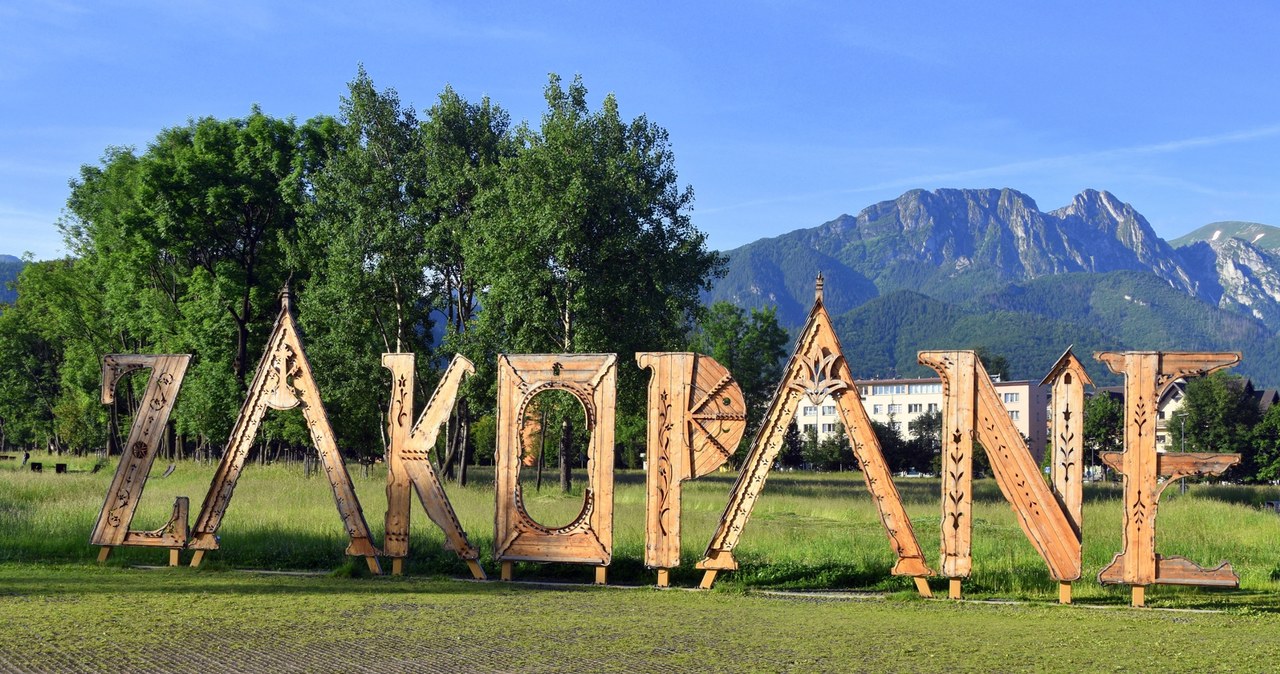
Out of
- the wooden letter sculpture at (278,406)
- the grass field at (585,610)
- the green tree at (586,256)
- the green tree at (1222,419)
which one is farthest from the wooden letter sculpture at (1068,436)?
Answer: the green tree at (1222,419)

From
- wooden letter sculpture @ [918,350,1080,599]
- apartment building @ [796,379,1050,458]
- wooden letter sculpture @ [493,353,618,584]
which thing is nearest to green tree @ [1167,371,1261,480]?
apartment building @ [796,379,1050,458]

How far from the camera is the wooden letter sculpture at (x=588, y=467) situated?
17.2m

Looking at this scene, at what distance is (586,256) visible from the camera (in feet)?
127

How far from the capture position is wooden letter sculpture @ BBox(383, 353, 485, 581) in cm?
1762

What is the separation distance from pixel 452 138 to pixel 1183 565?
32.3 metres

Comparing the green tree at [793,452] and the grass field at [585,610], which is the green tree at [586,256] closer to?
the grass field at [585,610]

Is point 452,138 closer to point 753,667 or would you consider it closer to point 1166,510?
point 1166,510

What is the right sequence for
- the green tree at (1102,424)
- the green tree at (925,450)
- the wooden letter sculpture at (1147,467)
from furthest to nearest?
the green tree at (925,450)
the green tree at (1102,424)
the wooden letter sculpture at (1147,467)

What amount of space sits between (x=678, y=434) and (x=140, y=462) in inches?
345

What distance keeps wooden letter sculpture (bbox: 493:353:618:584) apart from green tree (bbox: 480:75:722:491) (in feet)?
61.7

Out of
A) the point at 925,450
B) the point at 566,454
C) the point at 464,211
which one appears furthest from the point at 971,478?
the point at 925,450

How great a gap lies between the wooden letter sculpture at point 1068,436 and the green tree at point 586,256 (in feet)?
71.0

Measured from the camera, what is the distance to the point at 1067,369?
16.2 metres

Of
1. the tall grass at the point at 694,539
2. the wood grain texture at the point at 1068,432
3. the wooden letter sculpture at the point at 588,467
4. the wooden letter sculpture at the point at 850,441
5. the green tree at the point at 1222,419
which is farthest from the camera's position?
the green tree at the point at 1222,419
